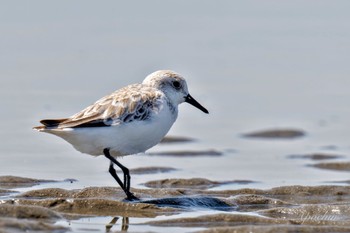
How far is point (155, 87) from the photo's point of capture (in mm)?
9953

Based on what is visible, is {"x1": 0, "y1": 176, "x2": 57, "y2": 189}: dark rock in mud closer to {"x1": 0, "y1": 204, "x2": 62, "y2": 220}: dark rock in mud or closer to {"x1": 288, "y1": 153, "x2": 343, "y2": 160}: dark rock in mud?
{"x1": 0, "y1": 204, "x2": 62, "y2": 220}: dark rock in mud

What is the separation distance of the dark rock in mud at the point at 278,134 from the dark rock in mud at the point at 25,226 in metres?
6.59

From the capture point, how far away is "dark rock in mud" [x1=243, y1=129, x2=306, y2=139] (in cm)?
1398

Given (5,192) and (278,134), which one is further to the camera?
(278,134)

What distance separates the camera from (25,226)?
7.33 meters

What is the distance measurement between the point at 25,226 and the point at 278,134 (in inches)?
287

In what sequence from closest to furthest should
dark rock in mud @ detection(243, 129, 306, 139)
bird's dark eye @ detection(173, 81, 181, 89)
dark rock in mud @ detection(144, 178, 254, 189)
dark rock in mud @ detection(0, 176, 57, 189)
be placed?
bird's dark eye @ detection(173, 81, 181, 89), dark rock in mud @ detection(0, 176, 57, 189), dark rock in mud @ detection(144, 178, 254, 189), dark rock in mud @ detection(243, 129, 306, 139)

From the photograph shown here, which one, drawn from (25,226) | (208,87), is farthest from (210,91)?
(25,226)

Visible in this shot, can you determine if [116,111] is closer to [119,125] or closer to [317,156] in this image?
[119,125]

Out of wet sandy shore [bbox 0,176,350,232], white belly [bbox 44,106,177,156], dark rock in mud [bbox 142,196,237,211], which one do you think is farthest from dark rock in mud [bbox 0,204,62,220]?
dark rock in mud [bbox 142,196,237,211]

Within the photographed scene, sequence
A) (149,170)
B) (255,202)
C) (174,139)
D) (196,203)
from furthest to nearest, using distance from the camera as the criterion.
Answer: (174,139) < (149,170) < (255,202) < (196,203)

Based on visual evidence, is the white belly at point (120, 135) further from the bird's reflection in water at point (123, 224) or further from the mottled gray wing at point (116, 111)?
the bird's reflection in water at point (123, 224)

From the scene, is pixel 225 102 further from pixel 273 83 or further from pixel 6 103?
pixel 6 103

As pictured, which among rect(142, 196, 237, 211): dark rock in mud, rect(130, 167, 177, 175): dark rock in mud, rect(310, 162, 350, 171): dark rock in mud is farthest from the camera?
rect(310, 162, 350, 171): dark rock in mud
